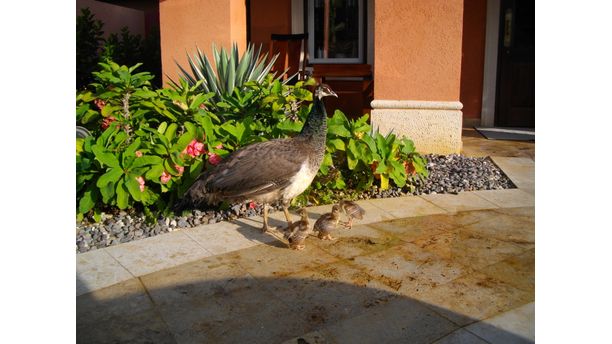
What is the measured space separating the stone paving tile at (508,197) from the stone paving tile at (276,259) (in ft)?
7.66

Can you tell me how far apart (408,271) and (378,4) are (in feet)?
15.0

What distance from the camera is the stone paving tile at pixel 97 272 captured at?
128 inches

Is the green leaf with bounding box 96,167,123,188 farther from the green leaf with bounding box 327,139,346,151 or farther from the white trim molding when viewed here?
the white trim molding

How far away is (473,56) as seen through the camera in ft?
31.2

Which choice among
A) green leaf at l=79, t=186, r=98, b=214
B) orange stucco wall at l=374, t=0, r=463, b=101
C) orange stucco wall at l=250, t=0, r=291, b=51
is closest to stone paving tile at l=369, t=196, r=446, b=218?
orange stucco wall at l=374, t=0, r=463, b=101

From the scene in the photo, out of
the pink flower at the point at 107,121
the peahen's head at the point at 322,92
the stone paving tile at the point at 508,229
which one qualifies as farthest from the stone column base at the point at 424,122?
the pink flower at the point at 107,121

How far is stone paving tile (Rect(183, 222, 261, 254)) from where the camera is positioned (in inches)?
156

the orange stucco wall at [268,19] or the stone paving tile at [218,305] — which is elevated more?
the orange stucco wall at [268,19]

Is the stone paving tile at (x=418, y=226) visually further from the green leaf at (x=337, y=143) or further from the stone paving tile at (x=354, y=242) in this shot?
→ the green leaf at (x=337, y=143)

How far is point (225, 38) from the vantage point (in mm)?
7301

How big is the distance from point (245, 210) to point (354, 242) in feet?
4.37

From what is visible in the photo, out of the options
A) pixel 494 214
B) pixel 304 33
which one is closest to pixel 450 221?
pixel 494 214

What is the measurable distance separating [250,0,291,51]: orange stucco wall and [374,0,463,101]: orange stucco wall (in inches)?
146

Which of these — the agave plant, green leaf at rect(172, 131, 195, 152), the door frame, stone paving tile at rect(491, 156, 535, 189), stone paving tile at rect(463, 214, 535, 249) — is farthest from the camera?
the door frame
